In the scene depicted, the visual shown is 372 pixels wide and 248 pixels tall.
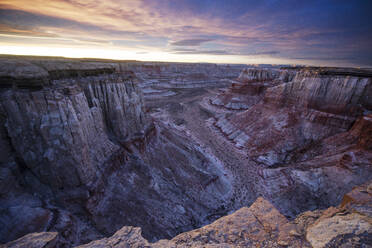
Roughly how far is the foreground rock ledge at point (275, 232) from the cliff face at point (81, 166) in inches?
145

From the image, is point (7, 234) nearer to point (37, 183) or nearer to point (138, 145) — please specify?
point (37, 183)

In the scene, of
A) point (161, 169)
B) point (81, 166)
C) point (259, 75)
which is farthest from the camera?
point (259, 75)

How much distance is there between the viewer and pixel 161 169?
546 inches

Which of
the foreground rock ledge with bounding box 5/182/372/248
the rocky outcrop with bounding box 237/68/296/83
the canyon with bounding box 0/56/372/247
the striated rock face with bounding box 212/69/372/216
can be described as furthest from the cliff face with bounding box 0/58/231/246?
the rocky outcrop with bounding box 237/68/296/83

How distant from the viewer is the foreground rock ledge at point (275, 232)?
3143 mm

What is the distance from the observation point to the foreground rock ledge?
3.14 metres

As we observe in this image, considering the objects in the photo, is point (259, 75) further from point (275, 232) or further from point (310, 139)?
point (275, 232)

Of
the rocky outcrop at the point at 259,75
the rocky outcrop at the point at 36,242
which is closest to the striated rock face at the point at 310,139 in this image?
the rocky outcrop at the point at 259,75

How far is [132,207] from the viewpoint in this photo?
9.83 metres

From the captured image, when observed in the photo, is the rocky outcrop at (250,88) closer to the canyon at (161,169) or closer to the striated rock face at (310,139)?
the striated rock face at (310,139)

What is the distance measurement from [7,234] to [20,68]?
6789 millimetres

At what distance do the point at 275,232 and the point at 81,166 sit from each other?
8.91 m

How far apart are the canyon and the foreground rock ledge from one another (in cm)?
3

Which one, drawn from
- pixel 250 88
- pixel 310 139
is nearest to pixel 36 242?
pixel 310 139
